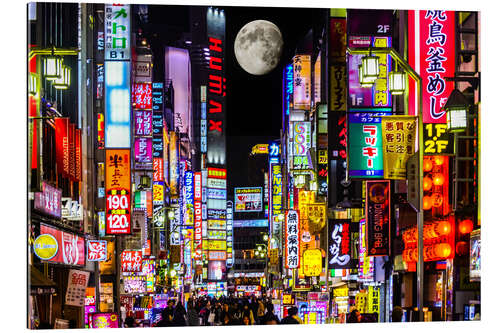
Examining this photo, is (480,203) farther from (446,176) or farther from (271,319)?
(271,319)

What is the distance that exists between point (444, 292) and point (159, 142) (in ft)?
40.2

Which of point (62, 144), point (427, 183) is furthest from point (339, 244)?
point (62, 144)

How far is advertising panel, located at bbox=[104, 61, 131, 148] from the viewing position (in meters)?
12.5

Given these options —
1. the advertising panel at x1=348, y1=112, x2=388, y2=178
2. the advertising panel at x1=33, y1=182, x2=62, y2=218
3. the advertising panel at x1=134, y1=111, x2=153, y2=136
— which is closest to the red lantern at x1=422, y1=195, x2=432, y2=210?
→ the advertising panel at x1=348, y1=112, x2=388, y2=178

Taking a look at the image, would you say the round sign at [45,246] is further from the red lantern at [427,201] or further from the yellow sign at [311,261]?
the yellow sign at [311,261]

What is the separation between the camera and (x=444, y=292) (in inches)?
499

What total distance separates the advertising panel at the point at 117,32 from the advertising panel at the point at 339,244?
20.1 feet

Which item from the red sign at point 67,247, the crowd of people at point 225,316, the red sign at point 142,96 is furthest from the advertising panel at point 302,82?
the red sign at point 67,247

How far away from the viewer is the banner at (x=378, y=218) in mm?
12820

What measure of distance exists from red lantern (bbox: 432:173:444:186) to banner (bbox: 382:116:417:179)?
567mm

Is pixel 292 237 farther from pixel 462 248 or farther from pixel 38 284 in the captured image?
pixel 38 284

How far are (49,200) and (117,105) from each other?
7.92 feet

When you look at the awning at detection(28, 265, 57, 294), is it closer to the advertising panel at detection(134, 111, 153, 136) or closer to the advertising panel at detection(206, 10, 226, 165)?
the advertising panel at detection(134, 111, 153, 136)

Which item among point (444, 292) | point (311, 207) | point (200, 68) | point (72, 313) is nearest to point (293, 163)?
point (311, 207)
